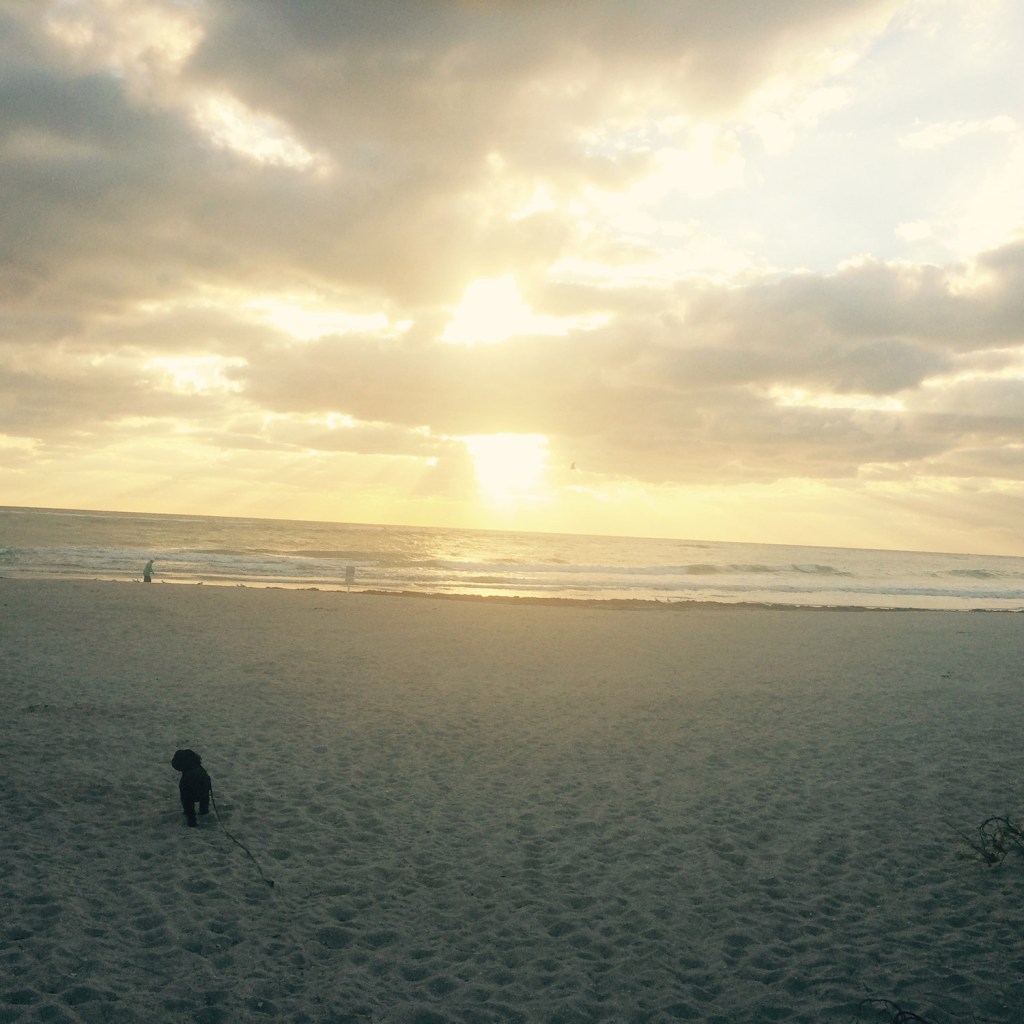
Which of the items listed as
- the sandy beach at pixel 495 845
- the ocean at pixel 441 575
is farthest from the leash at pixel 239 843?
the ocean at pixel 441 575

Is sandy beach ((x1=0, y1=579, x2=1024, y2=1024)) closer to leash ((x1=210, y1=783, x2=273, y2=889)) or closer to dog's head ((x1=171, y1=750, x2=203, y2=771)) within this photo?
leash ((x1=210, y1=783, x2=273, y2=889))

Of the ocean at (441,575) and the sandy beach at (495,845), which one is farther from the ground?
the ocean at (441,575)

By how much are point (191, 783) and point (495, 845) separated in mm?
2738

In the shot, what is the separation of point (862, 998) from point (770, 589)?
128ft

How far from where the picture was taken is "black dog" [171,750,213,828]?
6.60 m

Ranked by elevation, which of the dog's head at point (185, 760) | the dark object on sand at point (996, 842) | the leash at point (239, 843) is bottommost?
the leash at point (239, 843)

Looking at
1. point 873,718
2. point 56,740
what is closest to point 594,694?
point 873,718

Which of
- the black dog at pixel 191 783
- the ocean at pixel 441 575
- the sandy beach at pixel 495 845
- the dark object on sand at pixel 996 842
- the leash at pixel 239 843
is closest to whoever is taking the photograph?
the sandy beach at pixel 495 845

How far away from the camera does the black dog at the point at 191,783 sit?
6602 millimetres

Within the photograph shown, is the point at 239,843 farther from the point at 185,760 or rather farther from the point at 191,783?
the point at 185,760

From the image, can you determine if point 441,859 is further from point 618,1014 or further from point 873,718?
point 873,718

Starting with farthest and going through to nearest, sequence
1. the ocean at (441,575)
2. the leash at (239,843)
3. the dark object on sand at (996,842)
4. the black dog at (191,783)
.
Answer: the ocean at (441,575) → the black dog at (191,783) → the dark object on sand at (996,842) → the leash at (239,843)

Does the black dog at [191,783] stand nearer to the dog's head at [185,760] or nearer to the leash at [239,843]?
the dog's head at [185,760]

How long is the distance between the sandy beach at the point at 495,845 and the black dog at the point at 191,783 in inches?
7.8
